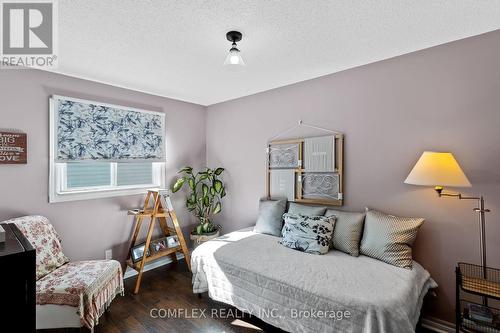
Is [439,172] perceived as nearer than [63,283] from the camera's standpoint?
Yes

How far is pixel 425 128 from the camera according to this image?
7.08ft

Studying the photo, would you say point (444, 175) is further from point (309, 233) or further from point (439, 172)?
point (309, 233)

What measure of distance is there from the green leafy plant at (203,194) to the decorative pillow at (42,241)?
56.6 inches

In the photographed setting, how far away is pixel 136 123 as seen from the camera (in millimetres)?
3186

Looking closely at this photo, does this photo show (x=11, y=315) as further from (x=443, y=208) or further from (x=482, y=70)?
(x=482, y=70)

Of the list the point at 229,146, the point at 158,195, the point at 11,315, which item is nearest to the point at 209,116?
the point at 229,146

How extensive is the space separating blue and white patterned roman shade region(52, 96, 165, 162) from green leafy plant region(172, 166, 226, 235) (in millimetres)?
483

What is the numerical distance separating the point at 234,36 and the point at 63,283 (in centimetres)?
239

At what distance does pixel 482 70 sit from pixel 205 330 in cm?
314

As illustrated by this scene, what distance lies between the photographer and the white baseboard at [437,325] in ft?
6.56

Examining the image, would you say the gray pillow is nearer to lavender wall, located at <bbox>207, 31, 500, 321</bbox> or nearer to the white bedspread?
the white bedspread

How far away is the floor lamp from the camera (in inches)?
69.9

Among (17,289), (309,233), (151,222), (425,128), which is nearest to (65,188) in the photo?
(151,222)

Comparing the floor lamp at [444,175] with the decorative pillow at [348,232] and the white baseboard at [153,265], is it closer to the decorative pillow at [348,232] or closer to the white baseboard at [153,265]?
the decorative pillow at [348,232]
